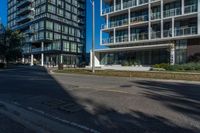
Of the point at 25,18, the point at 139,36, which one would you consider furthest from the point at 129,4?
the point at 25,18

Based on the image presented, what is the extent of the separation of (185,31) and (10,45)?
36.3m

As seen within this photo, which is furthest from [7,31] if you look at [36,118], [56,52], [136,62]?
[36,118]

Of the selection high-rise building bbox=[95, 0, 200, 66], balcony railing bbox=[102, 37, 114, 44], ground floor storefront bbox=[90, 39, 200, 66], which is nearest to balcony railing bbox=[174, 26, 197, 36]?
high-rise building bbox=[95, 0, 200, 66]

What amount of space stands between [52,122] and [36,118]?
657 millimetres

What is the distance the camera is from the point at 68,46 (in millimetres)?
66562

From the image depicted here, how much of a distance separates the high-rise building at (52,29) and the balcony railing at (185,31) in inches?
1413

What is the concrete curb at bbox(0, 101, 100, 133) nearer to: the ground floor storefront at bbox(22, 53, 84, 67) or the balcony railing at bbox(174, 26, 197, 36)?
the balcony railing at bbox(174, 26, 197, 36)

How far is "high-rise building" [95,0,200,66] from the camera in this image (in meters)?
32.7

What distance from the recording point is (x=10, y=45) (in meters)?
45.8

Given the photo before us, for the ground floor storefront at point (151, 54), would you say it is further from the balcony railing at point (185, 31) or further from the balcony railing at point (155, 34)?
the balcony railing at point (155, 34)

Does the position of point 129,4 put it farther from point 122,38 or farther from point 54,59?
point 54,59

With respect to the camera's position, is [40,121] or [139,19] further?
[139,19]

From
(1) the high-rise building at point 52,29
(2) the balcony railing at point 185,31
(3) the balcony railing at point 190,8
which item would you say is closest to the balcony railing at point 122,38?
(2) the balcony railing at point 185,31

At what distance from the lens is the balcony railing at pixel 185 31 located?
31.9 metres
